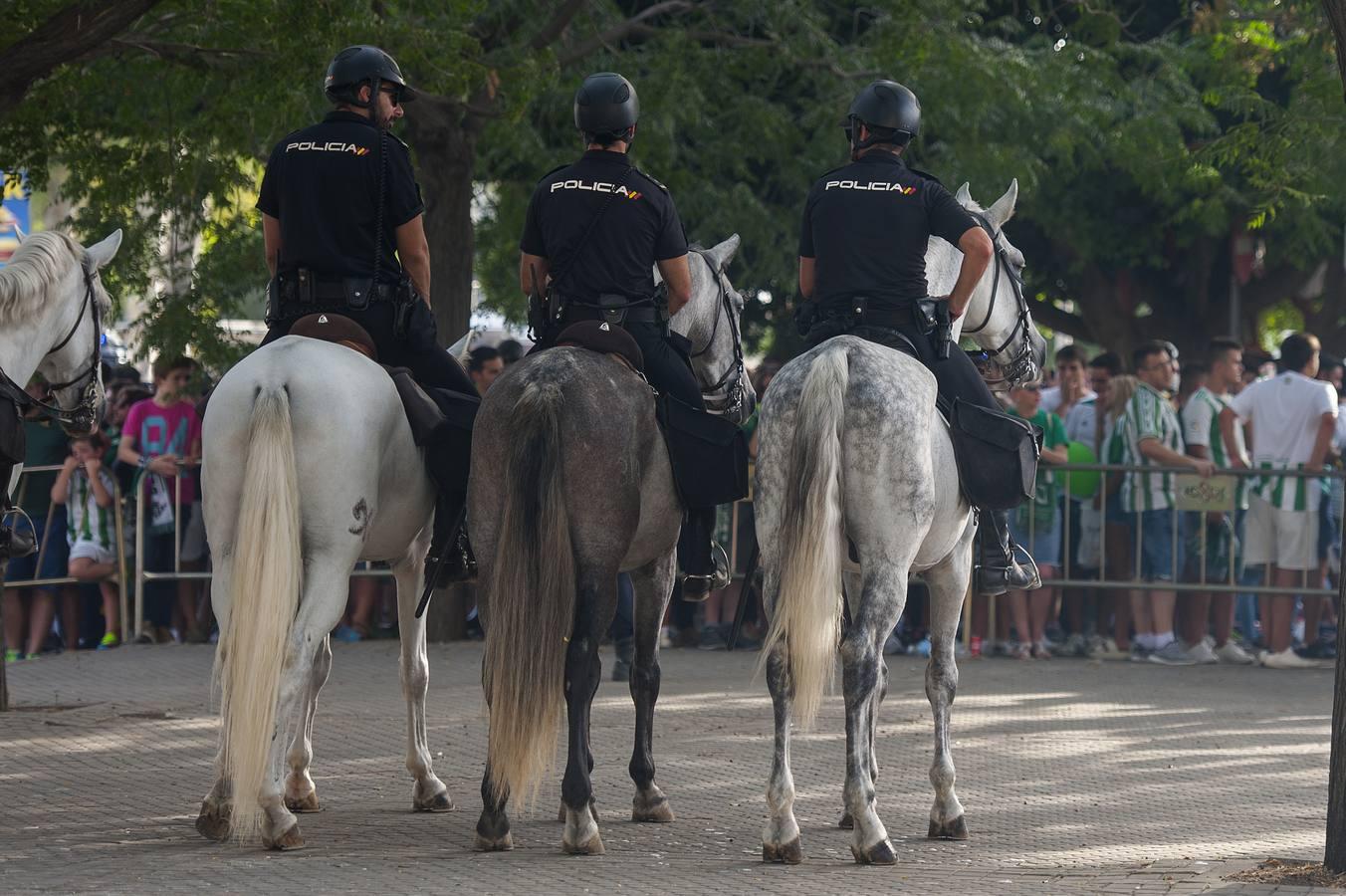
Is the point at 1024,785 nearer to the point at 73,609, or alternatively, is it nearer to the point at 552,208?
the point at 552,208

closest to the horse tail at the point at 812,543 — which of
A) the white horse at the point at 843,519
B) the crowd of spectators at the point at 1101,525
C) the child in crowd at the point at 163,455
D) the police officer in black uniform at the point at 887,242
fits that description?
the white horse at the point at 843,519

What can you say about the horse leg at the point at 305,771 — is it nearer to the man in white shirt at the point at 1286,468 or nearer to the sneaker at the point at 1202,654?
the man in white shirt at the point at 1286,468

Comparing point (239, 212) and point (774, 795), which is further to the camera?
point (239, 212)

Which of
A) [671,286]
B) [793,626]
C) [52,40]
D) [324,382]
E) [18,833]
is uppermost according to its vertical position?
[52,40]

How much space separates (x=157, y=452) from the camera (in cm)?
1441

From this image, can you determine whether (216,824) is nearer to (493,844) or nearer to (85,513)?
(493,844)

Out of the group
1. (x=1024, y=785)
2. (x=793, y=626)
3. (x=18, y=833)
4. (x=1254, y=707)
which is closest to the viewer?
(x=793, y=626)

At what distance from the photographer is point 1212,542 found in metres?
14.5

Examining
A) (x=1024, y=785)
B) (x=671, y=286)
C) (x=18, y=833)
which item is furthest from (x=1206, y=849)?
(x=18, y=833)

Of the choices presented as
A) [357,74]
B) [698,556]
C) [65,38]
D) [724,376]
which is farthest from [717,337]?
[65,38]

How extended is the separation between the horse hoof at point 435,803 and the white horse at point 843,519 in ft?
5.45

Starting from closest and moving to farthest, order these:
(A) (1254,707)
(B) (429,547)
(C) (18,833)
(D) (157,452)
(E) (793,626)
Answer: (E) (793,626) → (C) (18,833) → (B) (429,547) → (A) (1254,707) → (D) (157,452)

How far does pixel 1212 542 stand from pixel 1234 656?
3.05 ft

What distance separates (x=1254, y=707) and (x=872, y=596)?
19.3 ft
